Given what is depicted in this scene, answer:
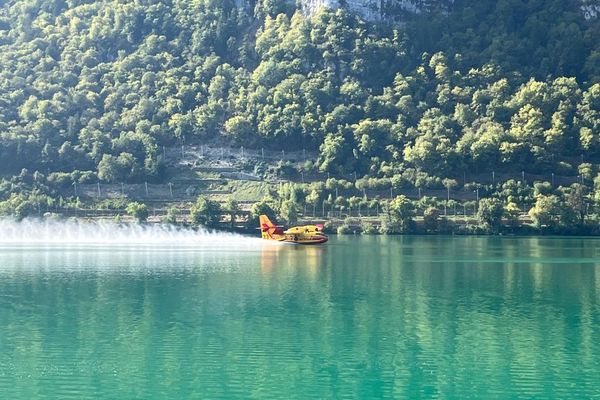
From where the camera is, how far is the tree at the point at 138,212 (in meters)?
157

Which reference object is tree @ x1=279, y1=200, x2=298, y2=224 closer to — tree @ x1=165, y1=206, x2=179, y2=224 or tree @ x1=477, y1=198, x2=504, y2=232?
tree @ x1=165, y1=206, x2=179, y2=224

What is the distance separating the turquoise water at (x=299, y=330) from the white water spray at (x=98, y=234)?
2171 inches

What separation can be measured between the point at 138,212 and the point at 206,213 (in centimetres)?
1192

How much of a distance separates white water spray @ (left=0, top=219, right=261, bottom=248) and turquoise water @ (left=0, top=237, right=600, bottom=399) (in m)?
55.1

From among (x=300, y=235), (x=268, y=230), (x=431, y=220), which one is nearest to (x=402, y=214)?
(x=431, y=220)

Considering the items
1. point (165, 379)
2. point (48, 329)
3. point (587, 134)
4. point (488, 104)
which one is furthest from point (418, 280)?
point (488, 104)

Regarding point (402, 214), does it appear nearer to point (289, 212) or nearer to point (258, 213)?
point (289, 212)

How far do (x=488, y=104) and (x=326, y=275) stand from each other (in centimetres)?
12310

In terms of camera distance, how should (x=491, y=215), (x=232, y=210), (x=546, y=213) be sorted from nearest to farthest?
1. (x=546, y=213)
2. (x=491, y=215)
3. (x=232, y=210)

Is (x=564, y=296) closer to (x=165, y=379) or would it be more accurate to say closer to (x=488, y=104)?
(x=165, y=379)

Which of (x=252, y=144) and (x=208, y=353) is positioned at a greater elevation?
(x=252, y=144)

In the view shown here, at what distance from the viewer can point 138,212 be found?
516 ft

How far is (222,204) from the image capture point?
6294 inches

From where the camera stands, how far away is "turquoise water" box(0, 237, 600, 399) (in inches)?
1500
